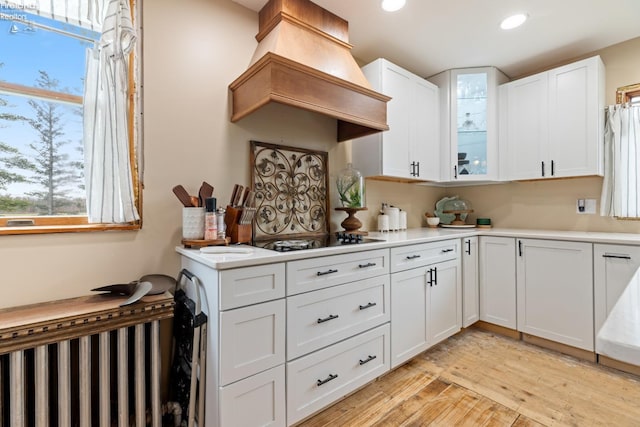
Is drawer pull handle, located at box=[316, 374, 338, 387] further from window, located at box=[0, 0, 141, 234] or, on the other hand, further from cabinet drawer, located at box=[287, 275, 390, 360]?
window, located at box=[0, 0, 141, 234]

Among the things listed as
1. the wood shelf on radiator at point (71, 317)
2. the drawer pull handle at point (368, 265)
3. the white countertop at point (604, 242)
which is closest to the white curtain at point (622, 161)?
the white countertop at point (604, 242)

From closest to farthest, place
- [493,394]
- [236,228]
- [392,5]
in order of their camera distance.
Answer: [236,228], [493,394], [392,5]

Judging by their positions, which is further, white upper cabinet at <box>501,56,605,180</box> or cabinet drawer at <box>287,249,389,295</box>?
white upper cabinet at <box>501,56,605,180</box>

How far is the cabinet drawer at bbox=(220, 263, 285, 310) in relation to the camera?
1.27 metres

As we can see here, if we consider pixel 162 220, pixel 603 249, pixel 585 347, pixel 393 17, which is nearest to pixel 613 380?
pixel 585 347

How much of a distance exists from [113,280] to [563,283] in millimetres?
3085

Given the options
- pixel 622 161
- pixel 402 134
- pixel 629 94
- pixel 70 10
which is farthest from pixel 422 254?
pixel 70 10

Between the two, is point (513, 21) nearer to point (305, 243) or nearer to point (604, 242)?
point (604, 242)

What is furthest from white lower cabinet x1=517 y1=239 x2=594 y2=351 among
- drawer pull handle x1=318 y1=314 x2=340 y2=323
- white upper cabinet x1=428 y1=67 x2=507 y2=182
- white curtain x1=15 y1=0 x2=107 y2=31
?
white curtain x1=15 y1=0 x2=107 y2=31

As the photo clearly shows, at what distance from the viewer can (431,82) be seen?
10.4ft

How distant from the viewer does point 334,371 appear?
167 centimetres

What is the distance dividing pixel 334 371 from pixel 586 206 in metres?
2.69

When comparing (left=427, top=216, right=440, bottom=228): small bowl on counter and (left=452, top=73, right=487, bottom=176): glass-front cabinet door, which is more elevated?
(left=452, top=73, right=487, bottom=176): glass-front cabinet door

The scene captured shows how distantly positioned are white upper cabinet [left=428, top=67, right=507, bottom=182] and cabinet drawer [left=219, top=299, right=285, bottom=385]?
2360 mm
